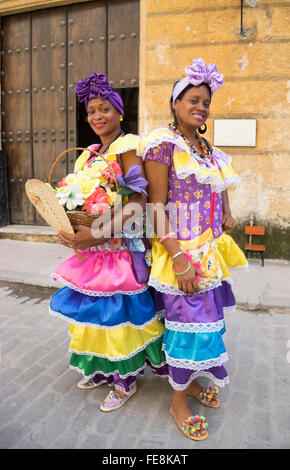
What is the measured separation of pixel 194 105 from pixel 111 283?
1.03 m

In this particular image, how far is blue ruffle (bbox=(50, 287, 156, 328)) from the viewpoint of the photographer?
2.02 meters

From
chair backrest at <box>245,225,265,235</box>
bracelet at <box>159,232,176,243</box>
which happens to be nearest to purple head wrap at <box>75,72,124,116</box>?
bracelet at <box>159,232,176,243</box>

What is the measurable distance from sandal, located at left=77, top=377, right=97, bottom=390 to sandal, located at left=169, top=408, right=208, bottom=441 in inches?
27.2

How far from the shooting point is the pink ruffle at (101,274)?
6.51 ft

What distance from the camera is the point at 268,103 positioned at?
4.80m

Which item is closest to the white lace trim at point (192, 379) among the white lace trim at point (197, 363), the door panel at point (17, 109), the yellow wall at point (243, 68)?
the white lace trim at point (197, 363)

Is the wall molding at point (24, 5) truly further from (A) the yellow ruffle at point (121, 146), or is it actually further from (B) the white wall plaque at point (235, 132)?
(A) the yellow ruffle at point (121, 146)

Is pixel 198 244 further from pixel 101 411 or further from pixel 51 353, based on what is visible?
pixel 51 353

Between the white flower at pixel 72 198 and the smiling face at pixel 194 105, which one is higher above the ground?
the smiling face at pixel 194 105

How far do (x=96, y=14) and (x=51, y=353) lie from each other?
514 cm

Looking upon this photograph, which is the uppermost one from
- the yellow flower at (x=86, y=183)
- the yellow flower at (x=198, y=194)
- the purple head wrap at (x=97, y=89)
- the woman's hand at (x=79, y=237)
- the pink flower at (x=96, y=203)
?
the purple head wrap at (x=97, y=89)

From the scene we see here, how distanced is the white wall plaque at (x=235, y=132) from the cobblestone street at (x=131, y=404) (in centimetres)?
267

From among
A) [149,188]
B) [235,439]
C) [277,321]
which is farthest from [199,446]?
[277,321]

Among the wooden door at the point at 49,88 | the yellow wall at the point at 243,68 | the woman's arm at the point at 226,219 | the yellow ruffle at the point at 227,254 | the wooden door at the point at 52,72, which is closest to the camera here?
the yellow ruffle at the point at 227,254
